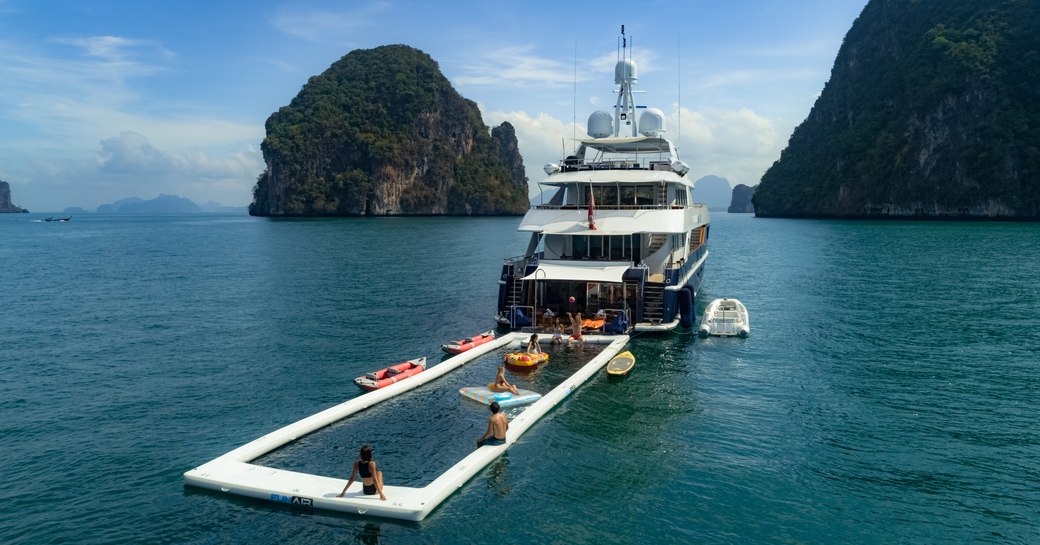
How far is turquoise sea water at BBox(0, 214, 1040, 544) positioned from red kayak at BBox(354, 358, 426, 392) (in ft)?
3.03

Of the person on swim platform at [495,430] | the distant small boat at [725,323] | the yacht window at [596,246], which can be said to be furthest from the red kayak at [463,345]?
the distant small boat at [725,323]

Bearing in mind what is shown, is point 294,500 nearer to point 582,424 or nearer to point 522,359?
point 582,424

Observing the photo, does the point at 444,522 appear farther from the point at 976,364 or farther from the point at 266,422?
the point at 976,364

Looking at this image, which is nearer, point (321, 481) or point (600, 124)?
point (321, 481)

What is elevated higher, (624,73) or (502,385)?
(624,73)

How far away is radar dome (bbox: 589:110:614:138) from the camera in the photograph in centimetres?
4000

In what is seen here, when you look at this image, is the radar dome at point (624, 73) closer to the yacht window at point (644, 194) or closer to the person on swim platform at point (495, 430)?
the yacht window at point (644, 194)

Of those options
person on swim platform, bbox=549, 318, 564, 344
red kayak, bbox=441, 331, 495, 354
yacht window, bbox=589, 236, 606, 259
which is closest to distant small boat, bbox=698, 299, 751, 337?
yacht window, bbox=589, 236, 606, 259

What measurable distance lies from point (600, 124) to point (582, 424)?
2548 cm

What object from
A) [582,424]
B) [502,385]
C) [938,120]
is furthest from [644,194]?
[938,120]

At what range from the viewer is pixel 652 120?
4056cm

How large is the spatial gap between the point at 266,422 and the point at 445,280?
32.4 meters

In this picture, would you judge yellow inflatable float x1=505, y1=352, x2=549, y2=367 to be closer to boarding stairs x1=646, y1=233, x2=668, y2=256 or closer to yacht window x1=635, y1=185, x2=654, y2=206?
boarding stairs x1=646, y1=233, x2=668, y2=256

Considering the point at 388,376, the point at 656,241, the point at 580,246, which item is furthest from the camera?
the point at 656,241
